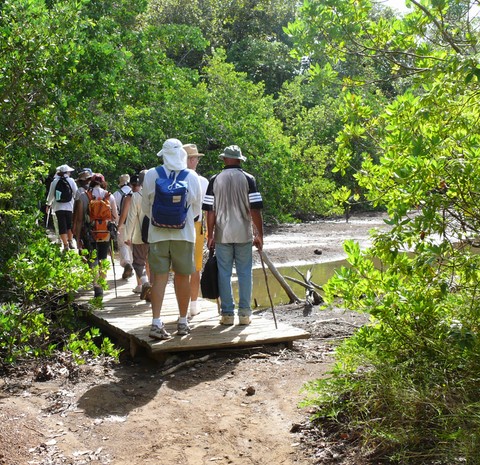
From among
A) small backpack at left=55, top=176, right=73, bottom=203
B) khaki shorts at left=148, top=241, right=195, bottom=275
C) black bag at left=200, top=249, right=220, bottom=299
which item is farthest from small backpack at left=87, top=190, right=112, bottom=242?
khaki shorts at left=148, top=241, right=195, bottom=275

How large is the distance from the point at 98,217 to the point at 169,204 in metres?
3.31

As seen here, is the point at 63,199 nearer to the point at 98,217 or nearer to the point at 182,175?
the point at 98,217

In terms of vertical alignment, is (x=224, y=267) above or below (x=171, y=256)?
below

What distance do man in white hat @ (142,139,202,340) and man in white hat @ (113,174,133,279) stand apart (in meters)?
2.96

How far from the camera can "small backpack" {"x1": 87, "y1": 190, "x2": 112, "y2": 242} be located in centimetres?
1037

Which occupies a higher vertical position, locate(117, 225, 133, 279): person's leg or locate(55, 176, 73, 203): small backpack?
locate(55, 176, 73, 203): small backpack

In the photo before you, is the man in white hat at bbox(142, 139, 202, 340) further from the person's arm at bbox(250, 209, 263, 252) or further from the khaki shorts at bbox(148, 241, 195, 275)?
the person's arm at bbox(250, 209, 263, 252)

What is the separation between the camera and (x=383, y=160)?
513 cm

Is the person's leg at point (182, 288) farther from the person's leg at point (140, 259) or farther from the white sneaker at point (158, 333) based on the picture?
the person's leg at point (140, 259)

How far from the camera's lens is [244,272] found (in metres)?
8.34

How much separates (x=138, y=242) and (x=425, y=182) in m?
5.85

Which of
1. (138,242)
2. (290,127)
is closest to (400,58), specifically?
(138,242)

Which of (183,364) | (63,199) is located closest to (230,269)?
(183,364)

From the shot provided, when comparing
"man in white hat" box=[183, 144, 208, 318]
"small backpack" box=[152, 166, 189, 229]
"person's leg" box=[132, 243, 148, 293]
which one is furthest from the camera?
"person's leg" box=[132, 243, 148, 293]
